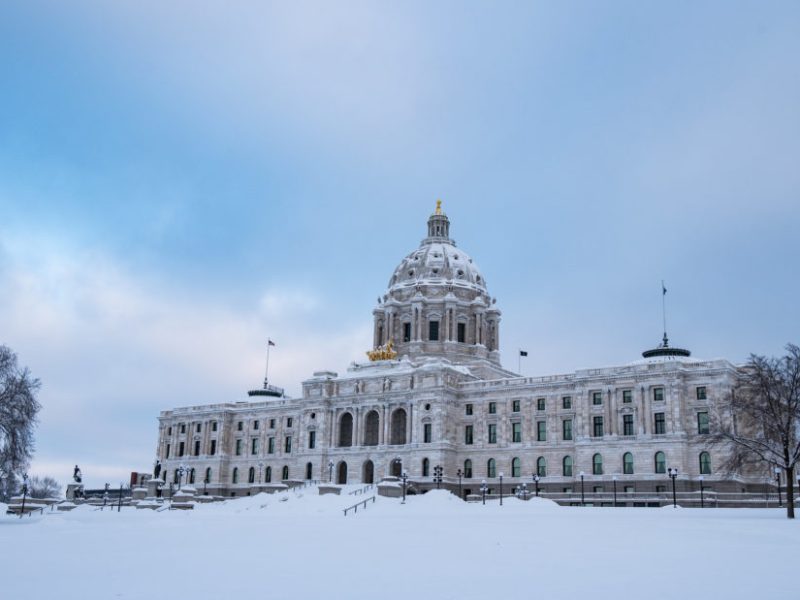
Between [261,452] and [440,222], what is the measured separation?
40.1 meters

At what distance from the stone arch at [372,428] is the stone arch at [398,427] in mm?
2117

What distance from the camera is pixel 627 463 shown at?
265 feet

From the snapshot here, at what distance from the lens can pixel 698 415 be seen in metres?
78.4

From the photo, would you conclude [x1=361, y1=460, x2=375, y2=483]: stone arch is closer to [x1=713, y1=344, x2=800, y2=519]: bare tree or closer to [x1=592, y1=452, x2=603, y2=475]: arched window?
[x1=592, y1=452, x2=603, y2=475]: arched window

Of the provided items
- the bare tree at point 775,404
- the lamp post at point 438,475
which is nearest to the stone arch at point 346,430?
the lamp post at point 438,475

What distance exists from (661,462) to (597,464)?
6.47 meters

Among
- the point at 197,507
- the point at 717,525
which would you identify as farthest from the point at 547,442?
the point at 717,525

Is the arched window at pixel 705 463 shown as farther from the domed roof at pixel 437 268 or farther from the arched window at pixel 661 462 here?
the domed roof at pixel 437 268

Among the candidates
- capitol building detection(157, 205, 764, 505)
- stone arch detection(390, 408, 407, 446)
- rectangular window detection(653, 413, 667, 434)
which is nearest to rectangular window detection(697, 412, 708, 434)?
capitol building detection(157, 205, 764, 505)

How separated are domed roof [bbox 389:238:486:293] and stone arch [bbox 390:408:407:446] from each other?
20164 millimetres

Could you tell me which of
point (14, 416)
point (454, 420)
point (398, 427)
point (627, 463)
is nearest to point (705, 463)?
point (627, 463)

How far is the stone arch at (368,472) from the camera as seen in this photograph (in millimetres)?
95625

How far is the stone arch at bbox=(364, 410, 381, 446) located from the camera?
98125 millimetres

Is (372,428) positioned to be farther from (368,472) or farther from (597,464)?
(597,464)
